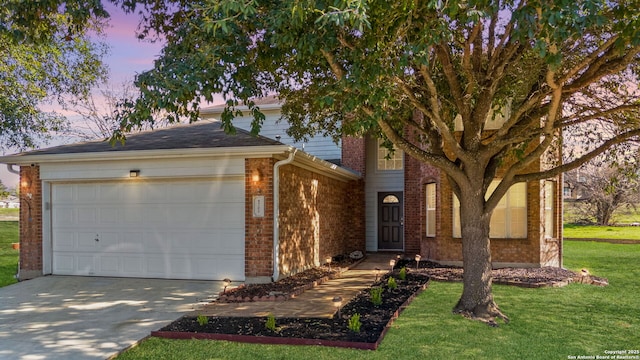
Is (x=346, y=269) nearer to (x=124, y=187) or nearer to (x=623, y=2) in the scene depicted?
(x=124, y=187)

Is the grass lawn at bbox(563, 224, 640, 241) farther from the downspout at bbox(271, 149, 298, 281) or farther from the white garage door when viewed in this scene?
the white garage door

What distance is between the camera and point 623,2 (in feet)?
21.2

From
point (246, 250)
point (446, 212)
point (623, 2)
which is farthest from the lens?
point (446, 212)

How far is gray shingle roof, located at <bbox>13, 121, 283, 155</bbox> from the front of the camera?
1055cm

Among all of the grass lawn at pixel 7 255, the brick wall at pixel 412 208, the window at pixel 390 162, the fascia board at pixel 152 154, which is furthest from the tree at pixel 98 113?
the brick wall at pixel 412 208

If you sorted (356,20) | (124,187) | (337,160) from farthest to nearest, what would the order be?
1. (337,160)
2. (124,187)
3. (356,20)

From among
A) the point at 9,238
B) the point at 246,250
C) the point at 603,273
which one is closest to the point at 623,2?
the point at 246,250

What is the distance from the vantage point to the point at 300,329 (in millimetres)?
6727

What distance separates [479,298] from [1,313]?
7726 millimetres

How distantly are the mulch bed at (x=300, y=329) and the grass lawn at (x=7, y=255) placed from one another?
250 inches

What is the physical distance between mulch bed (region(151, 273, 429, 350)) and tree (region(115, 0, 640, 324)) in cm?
159

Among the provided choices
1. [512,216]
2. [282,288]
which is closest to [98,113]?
[282,288]

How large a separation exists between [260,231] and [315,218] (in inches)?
142

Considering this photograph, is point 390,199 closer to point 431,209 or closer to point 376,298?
point 431,209
